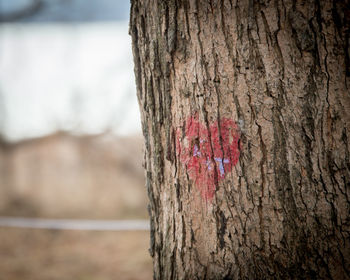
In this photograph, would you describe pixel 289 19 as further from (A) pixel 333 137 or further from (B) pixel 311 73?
(A) pixel 333 137

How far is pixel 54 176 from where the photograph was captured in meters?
6.73

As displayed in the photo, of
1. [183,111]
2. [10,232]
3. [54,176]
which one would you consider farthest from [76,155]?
[183,111]

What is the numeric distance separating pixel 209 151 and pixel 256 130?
16 cm

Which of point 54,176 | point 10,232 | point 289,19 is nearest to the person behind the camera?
point 289,19

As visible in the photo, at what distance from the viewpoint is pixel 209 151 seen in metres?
1.03

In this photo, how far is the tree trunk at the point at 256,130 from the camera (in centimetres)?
95

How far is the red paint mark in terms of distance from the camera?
1010 mm

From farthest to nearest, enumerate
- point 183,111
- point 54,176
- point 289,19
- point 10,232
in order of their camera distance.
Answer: point 54,176 → point 10,232 → point 183,111 → point 289,19

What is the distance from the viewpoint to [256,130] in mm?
987

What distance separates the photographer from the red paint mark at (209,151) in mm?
1010

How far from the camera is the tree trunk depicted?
0.95 meters

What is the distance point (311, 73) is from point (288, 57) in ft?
0.27

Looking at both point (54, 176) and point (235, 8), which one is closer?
point (235, 8)

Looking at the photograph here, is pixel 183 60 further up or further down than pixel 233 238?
further up
